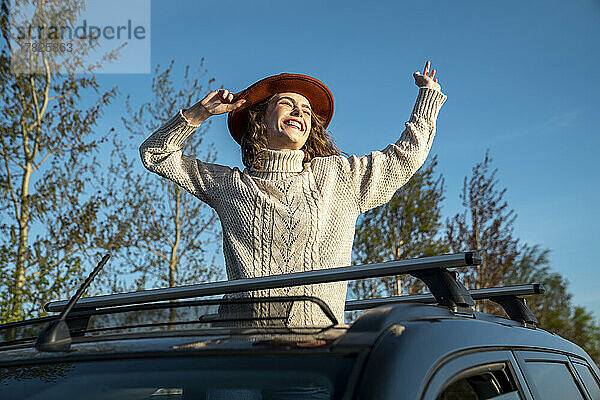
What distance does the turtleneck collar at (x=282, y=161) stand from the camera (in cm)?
291

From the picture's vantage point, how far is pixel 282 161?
9.58 ft

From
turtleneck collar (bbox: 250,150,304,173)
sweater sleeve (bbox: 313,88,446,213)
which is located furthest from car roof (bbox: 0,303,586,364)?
turtleneck collar (bbox: 250,150,304,173)

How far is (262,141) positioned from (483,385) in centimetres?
193

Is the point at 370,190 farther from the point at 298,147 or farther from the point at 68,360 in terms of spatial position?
the point at 68,360

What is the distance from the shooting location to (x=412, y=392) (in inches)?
41.9

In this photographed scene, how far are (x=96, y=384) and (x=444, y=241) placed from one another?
15.3 m

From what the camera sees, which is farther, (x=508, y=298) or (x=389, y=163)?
(x=389, y=163)

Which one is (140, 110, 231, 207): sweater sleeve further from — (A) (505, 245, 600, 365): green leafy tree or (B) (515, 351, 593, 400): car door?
(A) (505, 245, 600, 365): green leafy tree

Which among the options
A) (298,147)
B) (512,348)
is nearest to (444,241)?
(298,147)

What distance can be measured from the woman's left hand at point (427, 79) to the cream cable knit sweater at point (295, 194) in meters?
0.04

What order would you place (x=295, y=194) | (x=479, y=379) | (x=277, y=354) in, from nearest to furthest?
(x=277, y=354), (x=479, y=379), (x=295, y=194)

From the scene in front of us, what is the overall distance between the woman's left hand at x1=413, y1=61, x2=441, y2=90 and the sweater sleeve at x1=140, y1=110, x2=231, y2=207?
37.9 inches

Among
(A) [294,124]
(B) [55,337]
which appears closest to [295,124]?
(A) [294,124]

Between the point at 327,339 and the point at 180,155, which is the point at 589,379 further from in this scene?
the point at 180,155
